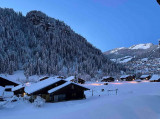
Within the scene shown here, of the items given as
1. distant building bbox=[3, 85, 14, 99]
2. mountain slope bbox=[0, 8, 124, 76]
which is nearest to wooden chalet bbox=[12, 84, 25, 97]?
distant building bbox=[3, 85, 14, 99]

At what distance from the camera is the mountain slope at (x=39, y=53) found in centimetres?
12147

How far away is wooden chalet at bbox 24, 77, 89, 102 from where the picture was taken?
94.2ft

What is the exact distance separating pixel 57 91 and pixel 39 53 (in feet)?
418

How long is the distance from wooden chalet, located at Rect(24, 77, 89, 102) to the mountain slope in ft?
238

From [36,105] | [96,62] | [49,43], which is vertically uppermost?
[49,43]

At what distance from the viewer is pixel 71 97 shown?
30.8 meters

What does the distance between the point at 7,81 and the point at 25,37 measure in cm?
14739

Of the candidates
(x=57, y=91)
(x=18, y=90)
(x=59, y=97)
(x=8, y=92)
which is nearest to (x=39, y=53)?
(x=18, y=90)

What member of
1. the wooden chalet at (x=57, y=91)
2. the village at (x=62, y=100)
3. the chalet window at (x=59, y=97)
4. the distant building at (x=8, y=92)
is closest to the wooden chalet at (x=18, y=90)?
the village at (x=62, y=100)

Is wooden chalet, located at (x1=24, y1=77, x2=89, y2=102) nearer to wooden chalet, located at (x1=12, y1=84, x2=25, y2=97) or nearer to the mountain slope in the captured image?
wooden chalet, located at (x1=12, y1=84, x2=25, y2=97)

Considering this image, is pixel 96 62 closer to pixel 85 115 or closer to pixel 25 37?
pixel 25 37

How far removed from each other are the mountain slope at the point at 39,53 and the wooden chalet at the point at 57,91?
7242 cm

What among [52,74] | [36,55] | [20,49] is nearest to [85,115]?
[52,74]

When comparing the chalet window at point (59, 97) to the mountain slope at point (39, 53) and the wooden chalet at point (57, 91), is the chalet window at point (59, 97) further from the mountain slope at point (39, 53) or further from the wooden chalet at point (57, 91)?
the mountain slope at point (39, 53)
